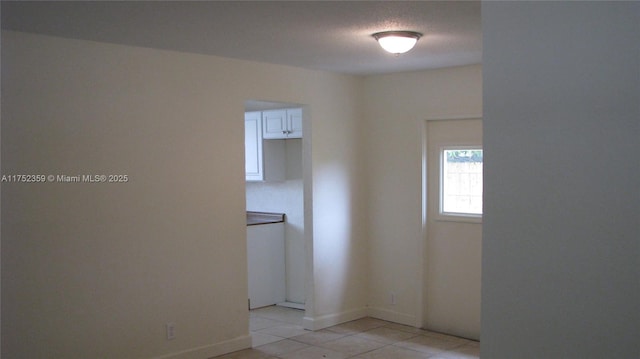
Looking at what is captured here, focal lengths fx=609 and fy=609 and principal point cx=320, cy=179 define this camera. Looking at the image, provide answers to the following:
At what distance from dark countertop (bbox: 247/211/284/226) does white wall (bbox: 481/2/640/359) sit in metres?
5.41

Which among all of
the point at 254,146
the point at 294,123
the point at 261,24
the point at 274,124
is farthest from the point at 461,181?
the point at 261,24

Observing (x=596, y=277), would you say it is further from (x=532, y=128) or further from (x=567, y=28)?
(x=567, y=28)

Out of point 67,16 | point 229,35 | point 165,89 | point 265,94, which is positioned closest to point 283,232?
point 265,94

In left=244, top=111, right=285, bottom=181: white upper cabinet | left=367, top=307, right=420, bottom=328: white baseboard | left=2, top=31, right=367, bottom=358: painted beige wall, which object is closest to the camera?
left=2, top=31, right=367, bottom=358: painted beige wall

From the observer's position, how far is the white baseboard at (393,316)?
5.96 meters

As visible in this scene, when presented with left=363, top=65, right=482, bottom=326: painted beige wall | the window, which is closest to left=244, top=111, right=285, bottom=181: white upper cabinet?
left=363, top=65, right=482, bottom=326: painted beige wall

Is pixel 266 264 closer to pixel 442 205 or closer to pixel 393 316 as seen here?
pixel 393 316

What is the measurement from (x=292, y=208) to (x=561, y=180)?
226 inches

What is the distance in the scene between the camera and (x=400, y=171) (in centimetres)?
603

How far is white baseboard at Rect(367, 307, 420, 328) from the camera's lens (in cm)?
596

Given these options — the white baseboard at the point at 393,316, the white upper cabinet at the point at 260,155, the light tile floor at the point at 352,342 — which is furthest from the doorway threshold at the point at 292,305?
the white upper cabinet at the point at 260,155

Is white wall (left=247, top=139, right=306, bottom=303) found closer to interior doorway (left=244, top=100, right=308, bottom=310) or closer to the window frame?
interior doorway (left=244, top=100, right=308, bottom=310)

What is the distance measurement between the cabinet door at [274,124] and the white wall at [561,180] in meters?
5.36

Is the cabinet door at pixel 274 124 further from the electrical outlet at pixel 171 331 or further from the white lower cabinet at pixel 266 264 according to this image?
the electrical outlet at pixel 171 331
